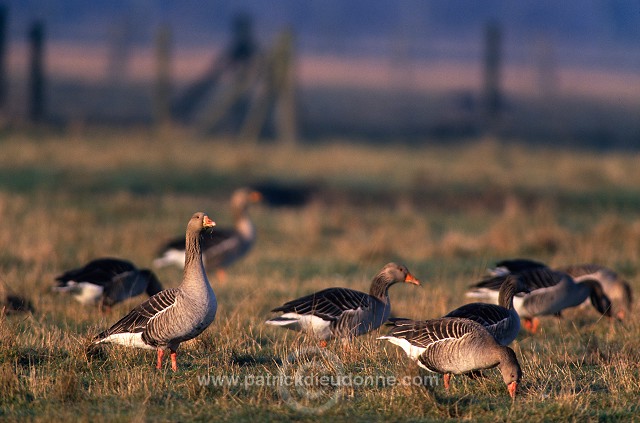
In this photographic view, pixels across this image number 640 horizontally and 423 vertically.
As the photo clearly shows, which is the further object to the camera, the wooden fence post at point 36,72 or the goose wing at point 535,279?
the wooden fence post at point 36,72

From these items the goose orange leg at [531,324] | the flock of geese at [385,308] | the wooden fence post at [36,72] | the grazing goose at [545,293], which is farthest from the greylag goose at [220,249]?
the wooden fence post at [36,72]

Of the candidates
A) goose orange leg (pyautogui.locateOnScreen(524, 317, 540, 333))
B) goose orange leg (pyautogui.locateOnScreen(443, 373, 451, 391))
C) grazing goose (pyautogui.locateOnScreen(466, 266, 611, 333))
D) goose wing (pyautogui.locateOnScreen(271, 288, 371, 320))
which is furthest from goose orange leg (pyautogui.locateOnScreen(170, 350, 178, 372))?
goose orange leg (pyautogui.locateOnScreen(524, 317, 540, 333))

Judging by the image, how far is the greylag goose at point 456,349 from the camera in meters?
6.84

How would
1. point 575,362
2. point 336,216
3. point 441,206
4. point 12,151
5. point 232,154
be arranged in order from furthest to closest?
point 232,154 → point 12,151 → point 441,206 → point 336,216 → point 575,362

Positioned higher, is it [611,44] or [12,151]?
[611,44]

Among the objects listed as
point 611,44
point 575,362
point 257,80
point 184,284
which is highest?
point 611,44

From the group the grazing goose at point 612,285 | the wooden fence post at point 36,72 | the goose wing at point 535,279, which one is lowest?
the grazing goose at point 612,285

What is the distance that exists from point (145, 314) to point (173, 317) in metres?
0.37

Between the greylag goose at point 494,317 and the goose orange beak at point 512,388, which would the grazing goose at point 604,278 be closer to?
the greylag goose at point 494,317

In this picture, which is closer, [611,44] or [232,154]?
[232,154]

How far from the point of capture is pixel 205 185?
22.5m

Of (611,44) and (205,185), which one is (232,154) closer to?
(205,185)

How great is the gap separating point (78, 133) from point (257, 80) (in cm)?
775

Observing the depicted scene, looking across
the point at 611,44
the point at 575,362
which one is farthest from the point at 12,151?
the point at 611,44
